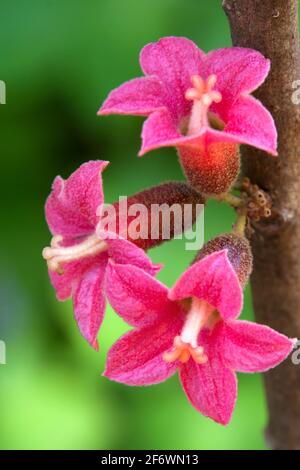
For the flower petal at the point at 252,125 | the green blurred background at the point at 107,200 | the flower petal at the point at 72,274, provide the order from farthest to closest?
1. the green blurred background at the point at 107,200
2. the flower petal at the point at 72,274
3. the flower petal at the point at 252,125

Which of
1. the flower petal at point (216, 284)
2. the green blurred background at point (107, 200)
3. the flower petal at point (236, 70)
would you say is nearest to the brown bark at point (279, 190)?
the flower petal at point (236, 70)

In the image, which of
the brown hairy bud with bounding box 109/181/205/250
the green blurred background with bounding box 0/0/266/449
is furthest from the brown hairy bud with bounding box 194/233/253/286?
the green blurred background with bounding box 0/0/266/449

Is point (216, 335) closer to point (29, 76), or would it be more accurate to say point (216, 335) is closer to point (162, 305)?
point (162, 305)

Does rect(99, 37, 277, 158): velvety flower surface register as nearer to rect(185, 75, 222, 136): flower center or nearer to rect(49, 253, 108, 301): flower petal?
rect(185, 75, 222, 136): flower center

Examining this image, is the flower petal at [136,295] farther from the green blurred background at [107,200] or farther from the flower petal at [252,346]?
the green blurred background at [107,200]
